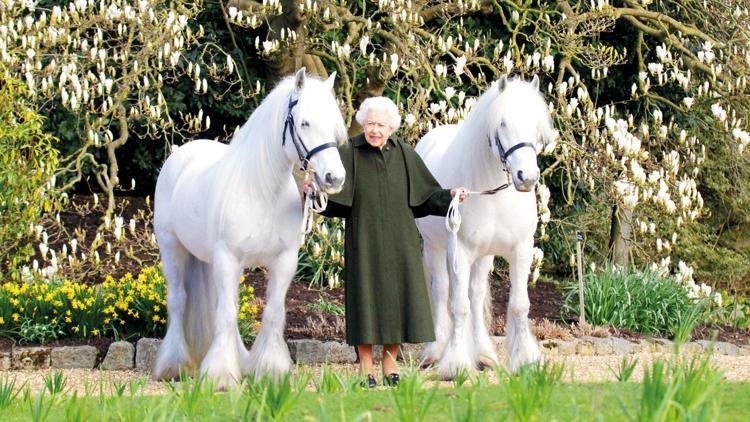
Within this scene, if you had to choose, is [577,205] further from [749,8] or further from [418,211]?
[418,211]

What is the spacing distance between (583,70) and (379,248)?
6551 mm

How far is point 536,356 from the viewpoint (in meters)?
6.18

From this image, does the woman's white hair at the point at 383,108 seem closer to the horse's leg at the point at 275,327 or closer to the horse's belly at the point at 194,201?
the horse's leg at the point at 275,327

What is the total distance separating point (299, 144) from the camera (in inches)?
210

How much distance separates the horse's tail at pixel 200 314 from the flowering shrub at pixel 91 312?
2.56 feet

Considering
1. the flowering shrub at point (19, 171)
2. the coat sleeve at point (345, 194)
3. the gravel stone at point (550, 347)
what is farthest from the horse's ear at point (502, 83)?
the flowering shrub at point (19, 171)

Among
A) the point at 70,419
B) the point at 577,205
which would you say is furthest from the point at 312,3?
the point at 70,419

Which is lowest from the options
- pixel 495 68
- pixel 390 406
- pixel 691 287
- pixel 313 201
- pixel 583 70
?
pixel 390 406

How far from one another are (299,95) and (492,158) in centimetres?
119

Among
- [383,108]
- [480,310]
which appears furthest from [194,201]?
[480,310]

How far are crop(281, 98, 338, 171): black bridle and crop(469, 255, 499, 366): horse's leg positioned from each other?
1669 millimetres

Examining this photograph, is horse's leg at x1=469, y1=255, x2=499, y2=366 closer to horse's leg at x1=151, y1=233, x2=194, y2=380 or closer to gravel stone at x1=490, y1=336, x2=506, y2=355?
gravel stone at x1=490, y1=336, x2=506, y2=355

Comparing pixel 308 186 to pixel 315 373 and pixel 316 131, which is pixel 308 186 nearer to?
pixel 316 131

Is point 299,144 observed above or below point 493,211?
above
